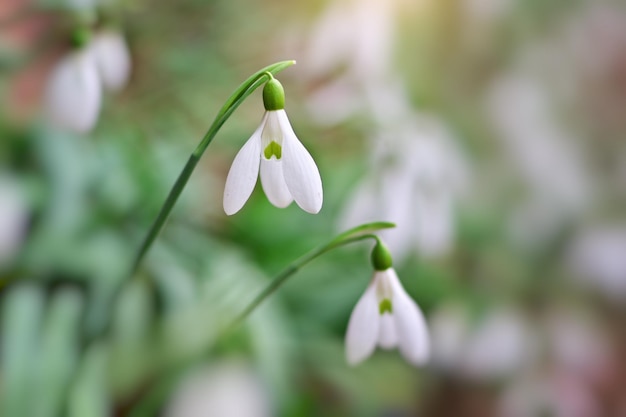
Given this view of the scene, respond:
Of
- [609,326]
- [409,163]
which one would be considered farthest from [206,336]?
[609,326]

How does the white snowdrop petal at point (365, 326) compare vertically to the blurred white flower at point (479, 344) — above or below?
above

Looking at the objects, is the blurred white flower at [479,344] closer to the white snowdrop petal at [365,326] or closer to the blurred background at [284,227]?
the blurred background at [284,227]

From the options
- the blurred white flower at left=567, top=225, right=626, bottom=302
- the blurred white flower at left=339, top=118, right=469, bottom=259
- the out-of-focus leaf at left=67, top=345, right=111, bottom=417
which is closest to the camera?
the out-of-focus leaf at left=67, top=345, right=111, bottom=417

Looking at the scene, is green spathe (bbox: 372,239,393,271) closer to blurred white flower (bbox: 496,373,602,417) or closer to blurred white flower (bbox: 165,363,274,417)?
blurred white flower (bbox: 165,363,274,417)

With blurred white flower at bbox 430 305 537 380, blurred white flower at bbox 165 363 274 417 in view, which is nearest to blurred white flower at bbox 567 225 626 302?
blurred white flower at bbox 430 305 537 380

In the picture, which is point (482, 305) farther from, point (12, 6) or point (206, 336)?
point (12, 6)

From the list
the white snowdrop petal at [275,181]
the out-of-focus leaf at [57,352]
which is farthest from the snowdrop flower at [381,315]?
the out-of-focus leaf at [57,352]

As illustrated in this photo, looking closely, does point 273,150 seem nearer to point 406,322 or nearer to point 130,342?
point 406,322
